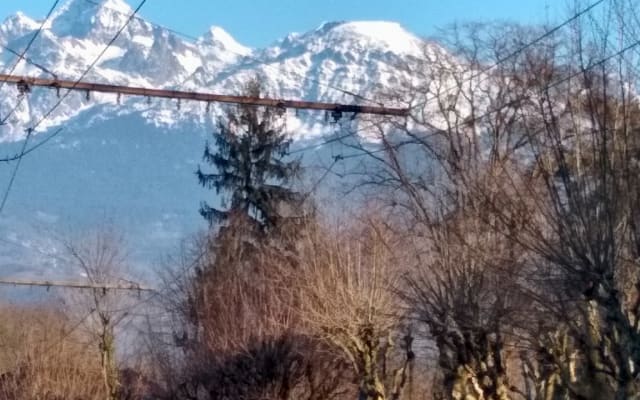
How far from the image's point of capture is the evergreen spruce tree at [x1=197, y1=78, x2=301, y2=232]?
44.1m

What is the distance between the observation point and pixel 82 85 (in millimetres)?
18953

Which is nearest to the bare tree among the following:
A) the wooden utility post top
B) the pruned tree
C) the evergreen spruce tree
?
the evergreen spruce tree

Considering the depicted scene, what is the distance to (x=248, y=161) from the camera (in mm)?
44625

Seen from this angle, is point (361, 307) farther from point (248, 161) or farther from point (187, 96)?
point (248, 161)

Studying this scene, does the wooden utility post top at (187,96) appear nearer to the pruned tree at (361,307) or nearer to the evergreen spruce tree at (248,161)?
the pruned tree at (361,307)

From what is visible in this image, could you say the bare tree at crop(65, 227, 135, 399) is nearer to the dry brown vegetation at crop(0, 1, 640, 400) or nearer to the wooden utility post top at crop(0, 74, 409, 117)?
the dry brown vegetation at crop(0, 1, 640, 400)

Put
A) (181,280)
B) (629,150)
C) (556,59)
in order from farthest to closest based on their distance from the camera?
(181,280) → (556,59) → (629,150)

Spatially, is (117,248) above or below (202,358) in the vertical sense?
above

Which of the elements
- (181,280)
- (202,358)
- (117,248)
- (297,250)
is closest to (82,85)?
(297,250)

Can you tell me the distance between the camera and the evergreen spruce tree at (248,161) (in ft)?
145

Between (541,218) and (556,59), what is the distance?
6.43 m

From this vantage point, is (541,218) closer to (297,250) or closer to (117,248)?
(297,250)

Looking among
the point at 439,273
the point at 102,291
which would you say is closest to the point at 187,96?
the point at 439,273

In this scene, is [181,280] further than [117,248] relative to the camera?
No
